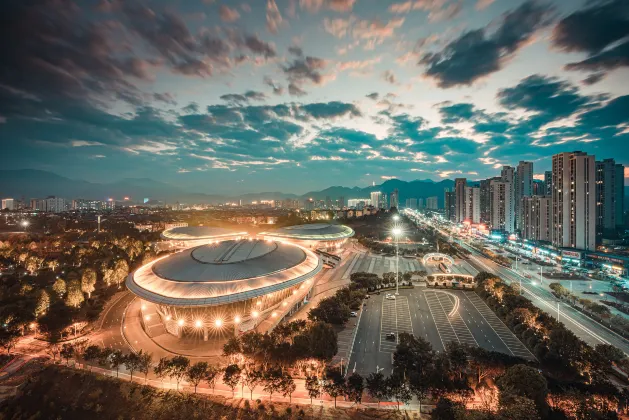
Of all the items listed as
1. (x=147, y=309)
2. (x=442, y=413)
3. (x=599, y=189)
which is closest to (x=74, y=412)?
(x=147, y=309)

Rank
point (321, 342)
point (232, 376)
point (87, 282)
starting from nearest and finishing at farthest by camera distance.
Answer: point (232, 376)
point (321, 342)
point (87, 282)

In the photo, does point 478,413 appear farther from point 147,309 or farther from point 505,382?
point 147,309

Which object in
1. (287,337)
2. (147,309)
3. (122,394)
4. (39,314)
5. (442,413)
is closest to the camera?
(442,413)

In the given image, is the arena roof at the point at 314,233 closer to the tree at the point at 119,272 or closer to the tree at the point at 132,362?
the tree at the point at 119,272

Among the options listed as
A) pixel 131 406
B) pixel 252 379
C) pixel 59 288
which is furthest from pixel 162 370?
pixel 59 288

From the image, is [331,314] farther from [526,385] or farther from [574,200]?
[574,200]

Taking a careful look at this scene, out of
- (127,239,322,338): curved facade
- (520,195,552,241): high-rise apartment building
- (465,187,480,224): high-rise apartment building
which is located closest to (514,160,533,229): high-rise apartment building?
(465,187,480,224): high-rise apartment building
